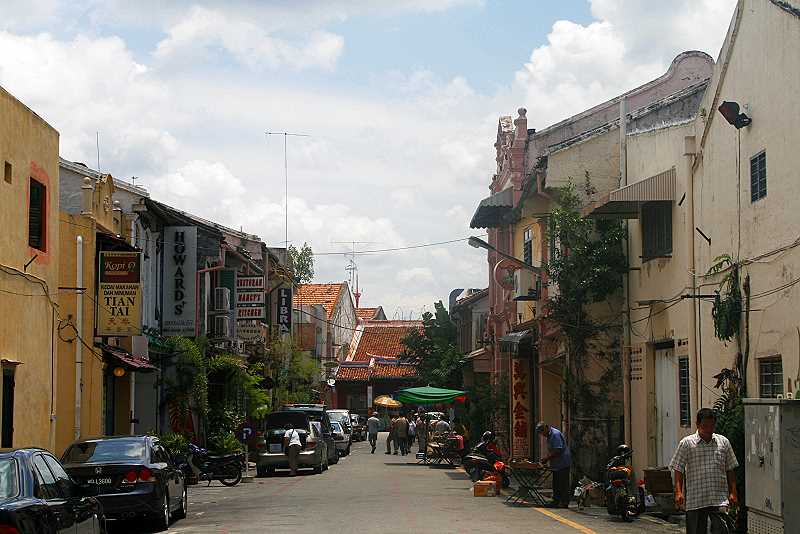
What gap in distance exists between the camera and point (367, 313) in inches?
4277

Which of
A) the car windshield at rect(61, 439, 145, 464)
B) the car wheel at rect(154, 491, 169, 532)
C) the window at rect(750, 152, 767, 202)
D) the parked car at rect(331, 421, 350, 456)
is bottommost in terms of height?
the parked car at rect(331, 421, 350, 456)

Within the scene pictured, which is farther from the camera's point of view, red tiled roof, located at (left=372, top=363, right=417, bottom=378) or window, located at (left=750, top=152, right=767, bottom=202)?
red tiled roof, located at (left=372, top=363, right=417, bottom=378)

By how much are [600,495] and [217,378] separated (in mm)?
22145

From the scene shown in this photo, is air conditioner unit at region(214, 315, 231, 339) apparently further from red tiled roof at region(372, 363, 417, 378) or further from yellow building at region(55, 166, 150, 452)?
red tiled roof at region(372, 363, 417, 378)

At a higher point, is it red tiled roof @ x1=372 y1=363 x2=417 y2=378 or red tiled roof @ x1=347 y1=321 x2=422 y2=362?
red tiled roof @ x1=347 y1=321 x2=422 y2=362

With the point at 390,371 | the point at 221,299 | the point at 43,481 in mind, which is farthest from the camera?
the point at 390,371

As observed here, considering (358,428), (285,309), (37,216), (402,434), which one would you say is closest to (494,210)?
(402,434)

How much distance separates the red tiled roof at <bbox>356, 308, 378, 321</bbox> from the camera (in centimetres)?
10769

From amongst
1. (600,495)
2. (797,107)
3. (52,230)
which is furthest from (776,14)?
(52,230)

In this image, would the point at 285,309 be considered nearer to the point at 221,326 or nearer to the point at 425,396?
the point at 221,326

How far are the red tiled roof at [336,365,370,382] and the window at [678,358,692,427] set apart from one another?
63541 millimetres

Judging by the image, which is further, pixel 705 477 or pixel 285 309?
pixel 285 309

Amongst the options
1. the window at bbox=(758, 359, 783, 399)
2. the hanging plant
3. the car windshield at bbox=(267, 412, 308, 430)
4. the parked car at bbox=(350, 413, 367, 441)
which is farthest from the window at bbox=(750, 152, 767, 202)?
the parked car at bbox=(350, 413, 367, 441)

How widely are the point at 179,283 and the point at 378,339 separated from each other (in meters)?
57.8
